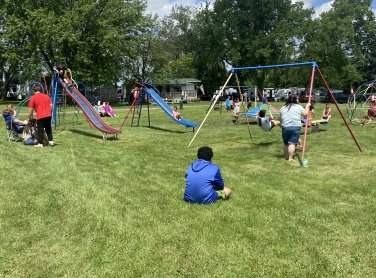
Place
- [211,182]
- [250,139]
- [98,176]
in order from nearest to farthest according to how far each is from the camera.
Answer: [211,182] → [98,176] → [250,139]

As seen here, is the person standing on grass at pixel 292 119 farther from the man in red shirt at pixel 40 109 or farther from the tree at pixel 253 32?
the tree at pixel 253 32

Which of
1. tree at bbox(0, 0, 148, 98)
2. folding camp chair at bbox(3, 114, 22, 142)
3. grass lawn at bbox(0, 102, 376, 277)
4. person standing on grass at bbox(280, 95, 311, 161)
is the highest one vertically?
tree at bbox(0, 0, 148, 98)

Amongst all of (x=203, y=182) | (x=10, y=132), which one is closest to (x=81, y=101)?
(x=10, y=132)

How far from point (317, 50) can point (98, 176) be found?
51135 mm

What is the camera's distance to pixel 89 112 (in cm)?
1477

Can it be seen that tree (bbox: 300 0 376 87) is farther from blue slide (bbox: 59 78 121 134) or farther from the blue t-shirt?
the blue t-shirt

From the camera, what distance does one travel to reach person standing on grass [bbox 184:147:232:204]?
6.07 metres

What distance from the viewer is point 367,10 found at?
6150cm

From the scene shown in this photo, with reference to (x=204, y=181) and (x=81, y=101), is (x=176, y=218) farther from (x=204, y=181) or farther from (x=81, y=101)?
(x=81, y=101)

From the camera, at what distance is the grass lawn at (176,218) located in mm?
4281

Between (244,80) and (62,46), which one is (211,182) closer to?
(62,46)

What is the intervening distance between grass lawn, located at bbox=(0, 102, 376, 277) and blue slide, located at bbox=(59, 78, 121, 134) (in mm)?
3487

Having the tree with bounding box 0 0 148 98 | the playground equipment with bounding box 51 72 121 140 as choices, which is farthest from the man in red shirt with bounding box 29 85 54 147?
the tree with bounding box 0 0 148 98

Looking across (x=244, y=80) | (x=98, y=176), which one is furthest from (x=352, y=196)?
(x=244, y=80)
